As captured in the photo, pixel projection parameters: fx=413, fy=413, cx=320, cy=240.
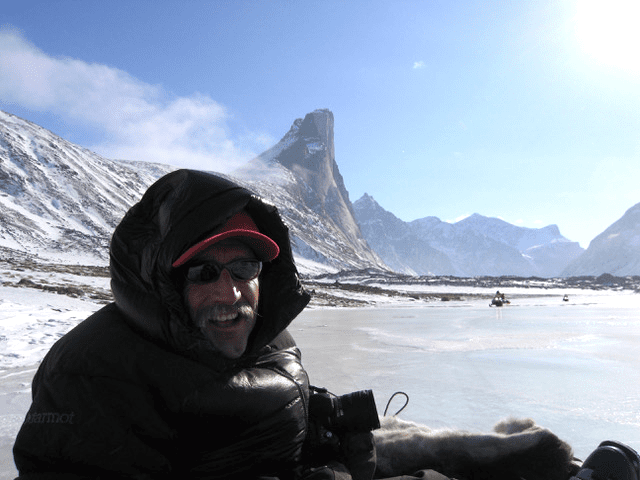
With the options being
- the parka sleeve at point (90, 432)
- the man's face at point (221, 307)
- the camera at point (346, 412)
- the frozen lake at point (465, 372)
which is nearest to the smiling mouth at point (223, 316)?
the man's face at point (221, 307)

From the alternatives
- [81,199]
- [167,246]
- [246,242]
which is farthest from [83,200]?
[167,246]

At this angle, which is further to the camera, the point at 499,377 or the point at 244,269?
the point at 499,377

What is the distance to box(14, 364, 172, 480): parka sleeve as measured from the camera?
1.24 m

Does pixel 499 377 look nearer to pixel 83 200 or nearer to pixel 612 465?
pixel 612 465

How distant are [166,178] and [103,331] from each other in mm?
602

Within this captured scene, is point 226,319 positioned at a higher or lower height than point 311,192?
lower

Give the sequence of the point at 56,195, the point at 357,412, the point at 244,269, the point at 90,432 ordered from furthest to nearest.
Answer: the point at 56,195 < the point at 357,412 < the point at 244,269 < the point at 90,432

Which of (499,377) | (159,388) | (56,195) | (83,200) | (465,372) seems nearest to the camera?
(159,388)

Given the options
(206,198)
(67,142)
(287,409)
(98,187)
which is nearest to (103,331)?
(206,198)

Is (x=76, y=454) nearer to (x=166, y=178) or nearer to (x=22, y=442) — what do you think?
(x=22, y=442)

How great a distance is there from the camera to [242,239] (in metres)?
1.72

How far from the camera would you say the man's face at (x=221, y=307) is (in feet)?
5.11

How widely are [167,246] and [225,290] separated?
27cm

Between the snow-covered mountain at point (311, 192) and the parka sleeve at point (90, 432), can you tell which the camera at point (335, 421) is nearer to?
the parka sleeve at point (90, 432)
